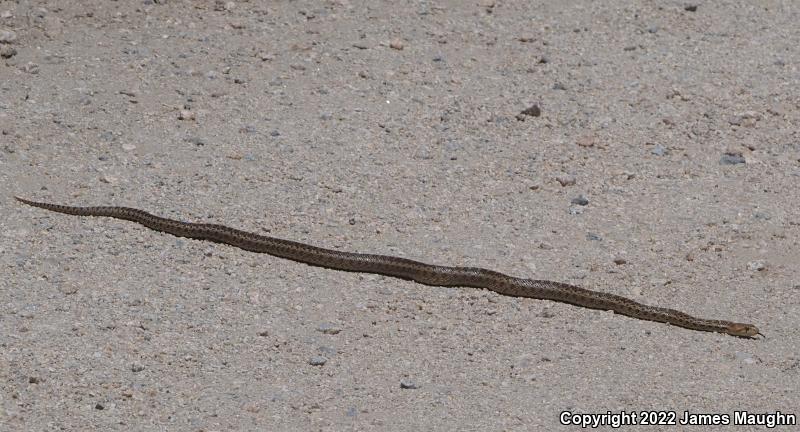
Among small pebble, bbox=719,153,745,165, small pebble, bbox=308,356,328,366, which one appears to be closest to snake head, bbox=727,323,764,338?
small pebble, bbox=308,356,328,366

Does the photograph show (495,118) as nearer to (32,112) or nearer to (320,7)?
(320,7)

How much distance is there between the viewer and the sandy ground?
26.7 ft

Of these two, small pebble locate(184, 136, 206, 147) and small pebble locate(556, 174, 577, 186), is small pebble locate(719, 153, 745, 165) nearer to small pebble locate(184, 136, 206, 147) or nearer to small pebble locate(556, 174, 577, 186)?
small pebble locate(556, 174, 577, 186)

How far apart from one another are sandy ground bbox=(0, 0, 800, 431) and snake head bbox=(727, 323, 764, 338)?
10 cm

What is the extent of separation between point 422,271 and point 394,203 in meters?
1.31

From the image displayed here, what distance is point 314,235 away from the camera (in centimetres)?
1023

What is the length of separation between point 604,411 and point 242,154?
4703 millimetres

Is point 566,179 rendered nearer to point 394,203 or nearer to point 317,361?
point 394,203

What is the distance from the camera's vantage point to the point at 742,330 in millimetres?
9016

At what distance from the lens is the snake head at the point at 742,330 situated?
9000 mm

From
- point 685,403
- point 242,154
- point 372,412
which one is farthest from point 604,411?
point 242,154

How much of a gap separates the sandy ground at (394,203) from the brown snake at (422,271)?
0.30ft

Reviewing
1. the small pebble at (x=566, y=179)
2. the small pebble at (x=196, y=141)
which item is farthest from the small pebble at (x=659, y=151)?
the small pebble at (x=196, y=141)

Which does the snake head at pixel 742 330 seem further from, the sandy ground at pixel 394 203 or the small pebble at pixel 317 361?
the small pebble at pixel 317 361
